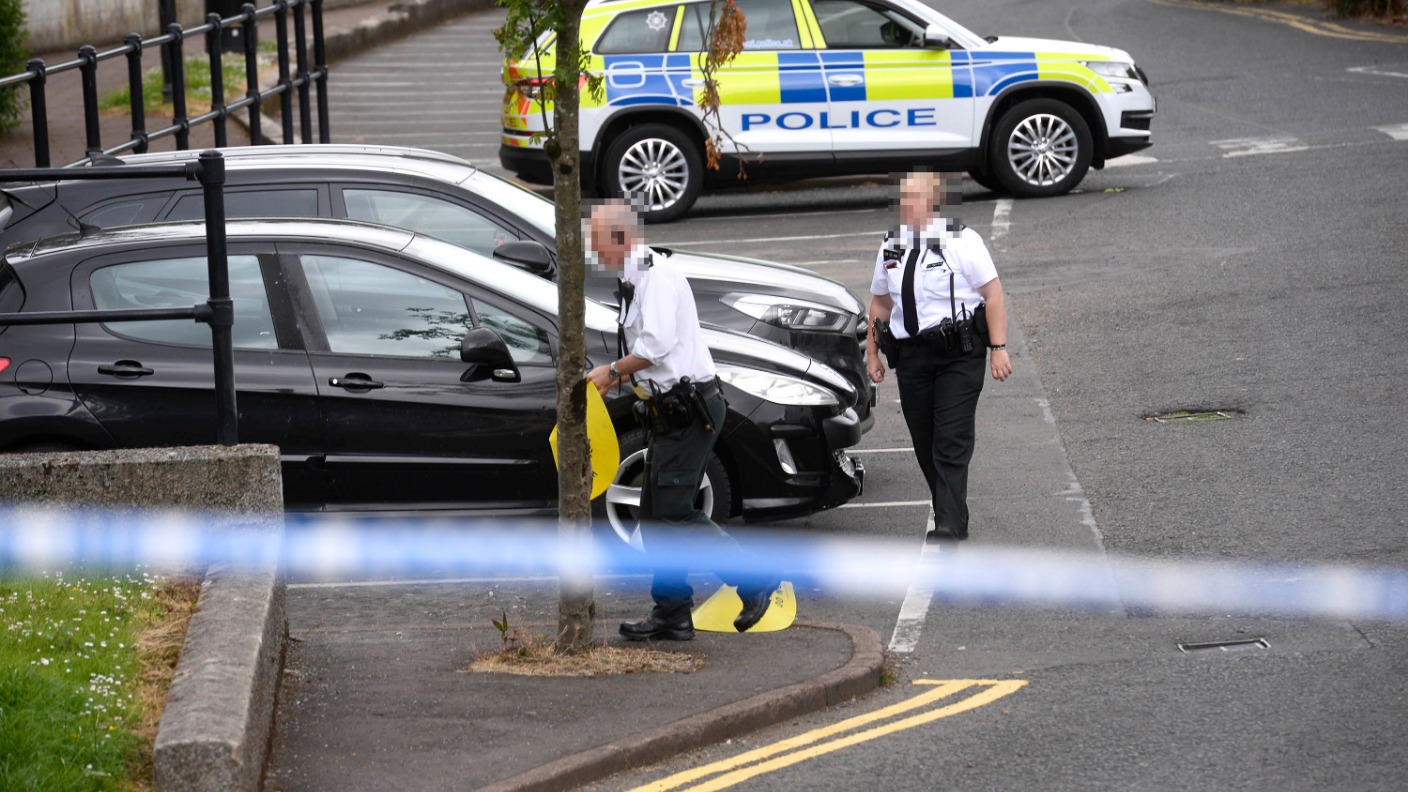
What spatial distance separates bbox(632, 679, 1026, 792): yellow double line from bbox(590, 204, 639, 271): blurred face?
1.87 metres

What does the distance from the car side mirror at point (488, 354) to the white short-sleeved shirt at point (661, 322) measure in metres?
1.11

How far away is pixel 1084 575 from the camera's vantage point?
23.9ft

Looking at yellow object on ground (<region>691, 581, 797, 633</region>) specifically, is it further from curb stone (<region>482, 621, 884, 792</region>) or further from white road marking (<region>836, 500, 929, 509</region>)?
white road marking (<region>836, 500, 929, 509</region>)

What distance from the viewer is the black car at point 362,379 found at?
7.51 meters

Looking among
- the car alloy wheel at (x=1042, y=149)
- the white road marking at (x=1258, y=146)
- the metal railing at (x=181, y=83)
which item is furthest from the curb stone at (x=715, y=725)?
the white road marking at (x=1258, y=146)

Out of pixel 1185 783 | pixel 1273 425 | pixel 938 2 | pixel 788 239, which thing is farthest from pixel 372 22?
pixel 1185 783

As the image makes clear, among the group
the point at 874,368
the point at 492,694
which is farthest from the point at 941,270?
the point at 492,694

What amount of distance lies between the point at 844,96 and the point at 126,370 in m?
9.60

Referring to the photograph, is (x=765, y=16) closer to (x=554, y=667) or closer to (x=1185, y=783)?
(x=554, y=667)

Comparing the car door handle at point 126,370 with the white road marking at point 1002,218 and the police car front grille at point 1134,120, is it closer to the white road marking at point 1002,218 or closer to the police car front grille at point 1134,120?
the white road marking at point 1002,218

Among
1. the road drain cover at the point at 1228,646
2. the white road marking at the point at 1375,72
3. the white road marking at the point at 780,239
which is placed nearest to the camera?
the road drain cover at the point at 1228,646

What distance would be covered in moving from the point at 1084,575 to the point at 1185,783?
2.19 m

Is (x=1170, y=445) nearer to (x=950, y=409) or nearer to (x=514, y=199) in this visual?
(x=950, y=409)

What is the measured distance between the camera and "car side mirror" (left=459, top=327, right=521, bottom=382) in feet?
24.2
